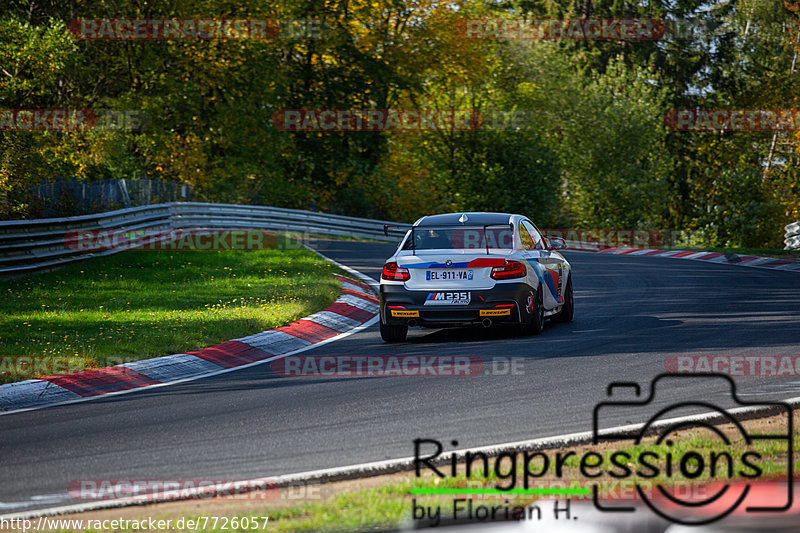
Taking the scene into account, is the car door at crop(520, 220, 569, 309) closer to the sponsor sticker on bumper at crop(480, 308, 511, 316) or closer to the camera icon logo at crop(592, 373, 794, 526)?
the sponsor sticker on bumper at crop(480, 308, 511, 316)

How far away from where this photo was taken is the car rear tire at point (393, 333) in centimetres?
1284

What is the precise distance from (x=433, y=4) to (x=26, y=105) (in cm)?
2401

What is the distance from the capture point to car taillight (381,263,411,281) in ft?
41.4

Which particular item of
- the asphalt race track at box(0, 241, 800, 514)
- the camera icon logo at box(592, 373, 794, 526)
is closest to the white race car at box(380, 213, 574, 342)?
the asphalt race track at box(0, 241, 800, 514)

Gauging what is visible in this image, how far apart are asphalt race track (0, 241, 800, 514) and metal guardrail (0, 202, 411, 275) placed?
25.8 ft

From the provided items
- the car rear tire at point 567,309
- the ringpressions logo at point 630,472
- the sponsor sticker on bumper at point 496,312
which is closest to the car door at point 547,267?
the car rear tire at point 567,309

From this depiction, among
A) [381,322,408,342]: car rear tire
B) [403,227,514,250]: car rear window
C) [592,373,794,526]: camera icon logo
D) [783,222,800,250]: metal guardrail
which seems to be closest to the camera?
[592,373,794,526]: camera icon logo

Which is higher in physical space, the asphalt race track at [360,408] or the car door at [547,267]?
the car door at [547,267]

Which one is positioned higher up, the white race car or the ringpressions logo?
the white race car

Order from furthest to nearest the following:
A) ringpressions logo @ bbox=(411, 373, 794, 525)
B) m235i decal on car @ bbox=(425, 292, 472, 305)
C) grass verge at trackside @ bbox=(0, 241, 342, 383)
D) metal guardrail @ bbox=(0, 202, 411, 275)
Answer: metal guardrail @ bbox=(0, 202, 411, 275), m235i decal on car @ bbox=(425, 292, 472, 305), grass verge at trackside @ bbox=(0, 241, 342, 383), ringpressions logo @ bbox=(411, 373, 794, 525)

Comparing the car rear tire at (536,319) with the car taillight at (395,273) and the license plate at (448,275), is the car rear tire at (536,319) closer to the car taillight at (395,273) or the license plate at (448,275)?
the license plate at (448,275)

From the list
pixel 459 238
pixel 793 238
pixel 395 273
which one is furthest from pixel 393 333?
pixel 793 238

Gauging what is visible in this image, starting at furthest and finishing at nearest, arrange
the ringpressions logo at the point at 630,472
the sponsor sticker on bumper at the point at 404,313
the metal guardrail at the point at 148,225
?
the metal guardrail at the point at 148,225, the sponsor sticker on bumper at the point at 404,313, the ringpressions logo at the point at 630,472

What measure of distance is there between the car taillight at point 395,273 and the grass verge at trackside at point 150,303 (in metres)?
1.85
